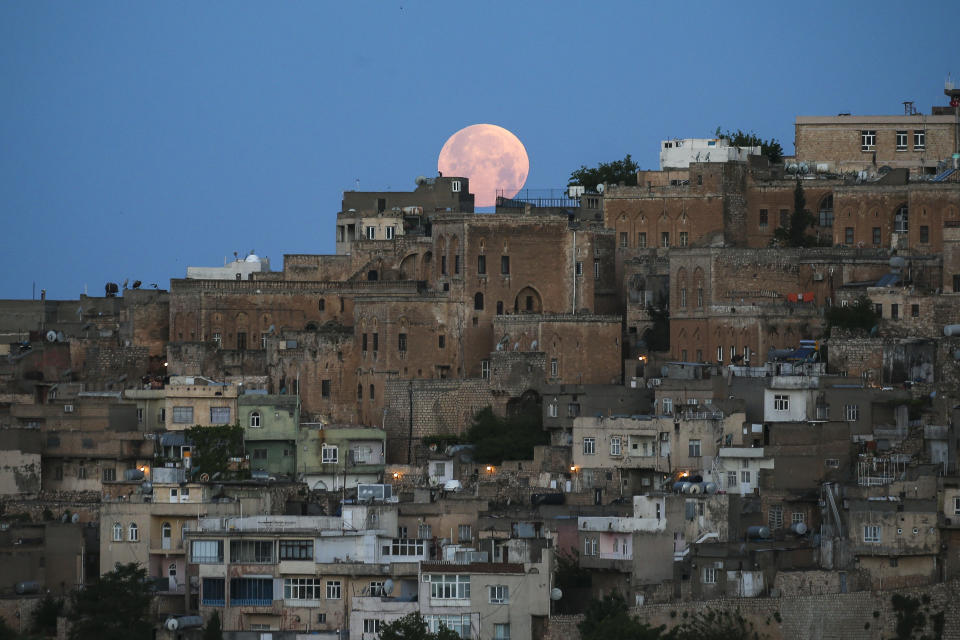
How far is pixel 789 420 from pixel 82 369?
22446mm

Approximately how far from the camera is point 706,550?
205 feet

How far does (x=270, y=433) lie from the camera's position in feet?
250

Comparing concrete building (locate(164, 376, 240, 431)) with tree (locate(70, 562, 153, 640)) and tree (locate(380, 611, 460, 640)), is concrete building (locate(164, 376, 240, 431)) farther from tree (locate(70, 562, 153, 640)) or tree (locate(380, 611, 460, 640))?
tree (locate(380, 611, 460, 640))

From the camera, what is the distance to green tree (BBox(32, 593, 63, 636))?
64250 mm

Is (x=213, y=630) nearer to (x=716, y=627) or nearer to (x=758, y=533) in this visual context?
(x=716, y=627)

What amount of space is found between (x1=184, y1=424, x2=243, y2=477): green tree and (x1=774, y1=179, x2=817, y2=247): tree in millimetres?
18905

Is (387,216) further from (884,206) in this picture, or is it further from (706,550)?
(706,550)

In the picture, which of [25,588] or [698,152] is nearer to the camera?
[25,588]

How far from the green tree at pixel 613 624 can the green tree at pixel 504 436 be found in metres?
13.9

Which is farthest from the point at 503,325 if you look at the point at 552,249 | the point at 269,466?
the point at 269,466

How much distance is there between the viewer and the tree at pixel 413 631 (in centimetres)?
5966

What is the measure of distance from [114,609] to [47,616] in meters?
2.47

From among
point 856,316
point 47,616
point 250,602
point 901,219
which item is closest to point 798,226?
point 901,219

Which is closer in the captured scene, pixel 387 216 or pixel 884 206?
pixel 884 206
